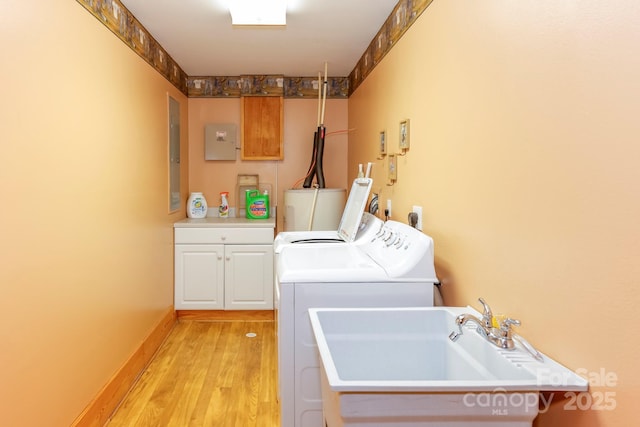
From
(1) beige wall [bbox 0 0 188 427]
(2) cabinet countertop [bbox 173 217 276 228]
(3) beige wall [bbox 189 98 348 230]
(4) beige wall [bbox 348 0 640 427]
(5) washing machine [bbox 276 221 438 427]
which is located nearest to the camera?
(4) beige wall [bbox 348 0 640 427]

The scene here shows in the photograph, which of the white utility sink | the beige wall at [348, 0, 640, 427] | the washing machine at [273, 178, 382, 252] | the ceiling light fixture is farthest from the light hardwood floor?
the ceiling light fixture

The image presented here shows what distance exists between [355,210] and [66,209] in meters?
1.43

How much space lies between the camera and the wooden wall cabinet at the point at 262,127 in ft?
13.7

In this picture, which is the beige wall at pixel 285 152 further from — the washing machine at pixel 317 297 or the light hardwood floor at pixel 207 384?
the washing machine at pixel 317 297

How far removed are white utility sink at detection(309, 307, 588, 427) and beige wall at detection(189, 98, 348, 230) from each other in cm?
296

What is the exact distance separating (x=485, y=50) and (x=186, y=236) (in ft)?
9.55

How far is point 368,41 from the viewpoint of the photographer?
124 inches

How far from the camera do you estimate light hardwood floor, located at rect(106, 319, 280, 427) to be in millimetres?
2283

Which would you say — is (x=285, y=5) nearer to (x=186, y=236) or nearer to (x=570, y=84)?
(x=570, y=84)

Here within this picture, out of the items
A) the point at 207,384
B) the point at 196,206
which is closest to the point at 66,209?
the point at 207,384

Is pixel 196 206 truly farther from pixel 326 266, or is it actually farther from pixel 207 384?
pixel 326 266

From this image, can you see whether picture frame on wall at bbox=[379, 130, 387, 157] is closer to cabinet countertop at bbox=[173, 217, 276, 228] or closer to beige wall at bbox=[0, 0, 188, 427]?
cabinet countertop at bbox=[173, 217, 276, 228]

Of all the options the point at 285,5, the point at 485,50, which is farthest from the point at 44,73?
the point at 485,50

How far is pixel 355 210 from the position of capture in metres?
2.58
